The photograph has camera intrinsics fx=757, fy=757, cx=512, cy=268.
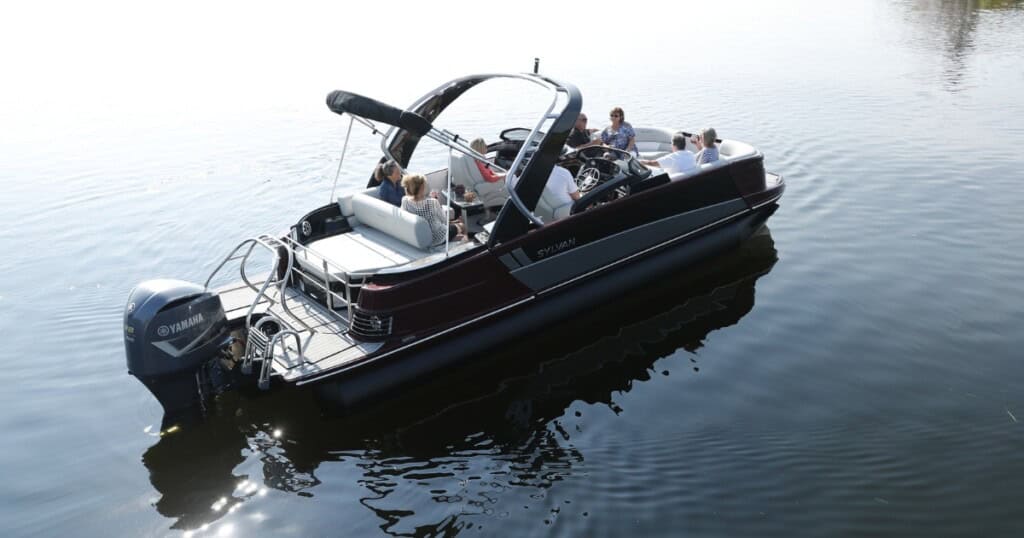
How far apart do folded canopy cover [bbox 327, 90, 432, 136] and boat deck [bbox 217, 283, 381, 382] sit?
1.95 meters

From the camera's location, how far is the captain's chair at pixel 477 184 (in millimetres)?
9211

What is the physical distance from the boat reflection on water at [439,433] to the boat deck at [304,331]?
→ 686 mm

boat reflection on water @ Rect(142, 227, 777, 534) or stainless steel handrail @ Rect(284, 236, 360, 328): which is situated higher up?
stainless steel handrail @ Rect(284, 236, 360, 328)

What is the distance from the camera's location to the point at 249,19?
3450 centimetres

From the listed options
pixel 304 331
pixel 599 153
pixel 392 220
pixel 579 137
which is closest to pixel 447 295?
pixel 392 220

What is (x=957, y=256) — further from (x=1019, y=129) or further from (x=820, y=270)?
(x=1019, y=129)

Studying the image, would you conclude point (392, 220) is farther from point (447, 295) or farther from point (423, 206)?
point (447, 295)


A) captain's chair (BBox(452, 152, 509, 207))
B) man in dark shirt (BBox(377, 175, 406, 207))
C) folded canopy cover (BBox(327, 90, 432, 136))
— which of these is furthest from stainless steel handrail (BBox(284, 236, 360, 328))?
captain's chair (BBox(452, 152, 509, 207))

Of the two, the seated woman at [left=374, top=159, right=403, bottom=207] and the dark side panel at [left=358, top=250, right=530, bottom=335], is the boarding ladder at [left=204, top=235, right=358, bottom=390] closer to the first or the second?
the dark side panel at [left=358, top=250, right=530, bottom=335]

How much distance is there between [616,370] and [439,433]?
2.06 meters

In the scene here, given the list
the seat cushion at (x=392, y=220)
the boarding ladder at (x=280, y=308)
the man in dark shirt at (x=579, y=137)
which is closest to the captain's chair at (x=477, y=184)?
the seat cushion at (x=392, y=220)

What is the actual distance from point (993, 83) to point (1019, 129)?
15.7ft

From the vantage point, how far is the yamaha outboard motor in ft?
20.3

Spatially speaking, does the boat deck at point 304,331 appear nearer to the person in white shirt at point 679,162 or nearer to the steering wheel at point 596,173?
the steering wheel at point 596,173
